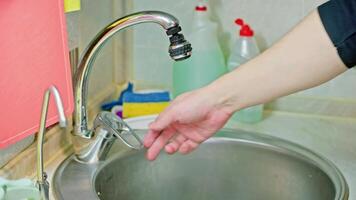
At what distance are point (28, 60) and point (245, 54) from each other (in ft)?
1.90

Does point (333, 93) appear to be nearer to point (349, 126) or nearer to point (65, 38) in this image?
point (349, 126)

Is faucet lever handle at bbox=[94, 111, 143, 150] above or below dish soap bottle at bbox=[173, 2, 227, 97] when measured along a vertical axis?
below

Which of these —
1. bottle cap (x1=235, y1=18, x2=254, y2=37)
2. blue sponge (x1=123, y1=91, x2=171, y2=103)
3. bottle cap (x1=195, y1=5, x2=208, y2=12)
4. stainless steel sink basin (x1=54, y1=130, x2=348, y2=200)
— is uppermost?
bottle cap (x1=195, y1=5, x2=208, y2=12)

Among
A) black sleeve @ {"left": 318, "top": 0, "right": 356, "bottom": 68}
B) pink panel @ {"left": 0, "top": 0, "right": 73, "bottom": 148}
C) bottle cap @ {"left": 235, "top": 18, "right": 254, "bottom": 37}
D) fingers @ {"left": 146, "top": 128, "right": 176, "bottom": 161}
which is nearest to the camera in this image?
black sleeve @ {"left": 318, "top": 0, "right": 356, "bottom": 68}

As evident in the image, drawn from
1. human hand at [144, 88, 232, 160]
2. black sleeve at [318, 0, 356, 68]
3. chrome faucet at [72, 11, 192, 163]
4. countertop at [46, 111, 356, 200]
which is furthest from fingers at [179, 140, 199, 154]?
black sleeve at [318, 0, 356, 68]

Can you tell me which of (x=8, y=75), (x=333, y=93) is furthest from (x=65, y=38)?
(x=333, y=93)

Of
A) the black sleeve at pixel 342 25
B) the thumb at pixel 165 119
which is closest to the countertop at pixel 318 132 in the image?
the thumb at pixel 165 119

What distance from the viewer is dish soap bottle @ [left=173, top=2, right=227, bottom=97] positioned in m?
1.41

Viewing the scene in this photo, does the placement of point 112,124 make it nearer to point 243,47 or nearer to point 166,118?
point 166,118

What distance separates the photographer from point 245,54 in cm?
141

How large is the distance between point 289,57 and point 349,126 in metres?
0.55

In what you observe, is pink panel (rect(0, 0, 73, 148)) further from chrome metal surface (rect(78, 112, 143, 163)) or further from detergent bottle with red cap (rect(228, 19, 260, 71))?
detergent bottle with red cap (rect(228, 19, 260, 71))

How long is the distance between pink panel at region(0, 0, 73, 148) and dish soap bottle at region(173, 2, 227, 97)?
400 mm

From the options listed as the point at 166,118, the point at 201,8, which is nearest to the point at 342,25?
the point at 166,118
